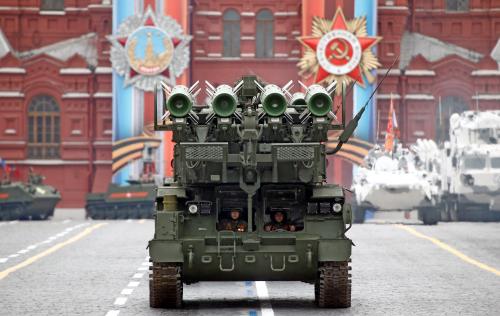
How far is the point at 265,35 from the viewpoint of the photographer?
216 ft

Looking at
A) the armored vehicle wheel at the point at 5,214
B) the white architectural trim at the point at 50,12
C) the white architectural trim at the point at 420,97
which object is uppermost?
the white architectural trim at the point at 50,12

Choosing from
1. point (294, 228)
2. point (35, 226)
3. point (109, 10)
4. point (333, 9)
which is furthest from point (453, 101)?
point (294, 228)

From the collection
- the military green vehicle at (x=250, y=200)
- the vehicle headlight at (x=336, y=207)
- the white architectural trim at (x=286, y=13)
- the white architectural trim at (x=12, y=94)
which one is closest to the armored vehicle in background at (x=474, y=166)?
the white architectural trim at (x=286, y=13)

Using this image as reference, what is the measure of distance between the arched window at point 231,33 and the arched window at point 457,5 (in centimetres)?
897

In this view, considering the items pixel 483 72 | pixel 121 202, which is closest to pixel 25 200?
pixel 121 202

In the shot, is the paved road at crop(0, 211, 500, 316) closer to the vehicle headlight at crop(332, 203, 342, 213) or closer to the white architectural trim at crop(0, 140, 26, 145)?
the vehicle headlight at crop(332, 203, 342, 213)

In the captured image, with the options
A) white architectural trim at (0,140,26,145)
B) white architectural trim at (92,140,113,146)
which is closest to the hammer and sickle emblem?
white architectural trim at (92,140,113,146)

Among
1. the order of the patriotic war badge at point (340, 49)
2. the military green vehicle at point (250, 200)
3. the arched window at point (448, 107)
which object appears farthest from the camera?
the arched window at point (448, 107)

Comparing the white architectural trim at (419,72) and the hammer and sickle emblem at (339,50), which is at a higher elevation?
the hammer and sickle emblem at (339,50)

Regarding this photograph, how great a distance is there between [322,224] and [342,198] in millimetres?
398

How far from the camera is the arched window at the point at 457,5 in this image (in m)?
66.5

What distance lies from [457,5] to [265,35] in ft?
27.2

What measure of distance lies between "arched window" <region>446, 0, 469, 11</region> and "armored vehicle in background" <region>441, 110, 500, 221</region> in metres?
17.3

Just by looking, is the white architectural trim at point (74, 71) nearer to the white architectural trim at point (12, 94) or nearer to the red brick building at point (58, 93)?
the red brick building at point (58, 93)
